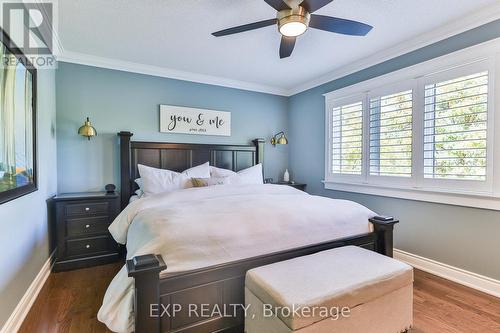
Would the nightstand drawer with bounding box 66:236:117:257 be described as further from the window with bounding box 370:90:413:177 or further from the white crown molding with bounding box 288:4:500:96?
the white crown molding with bounding box 288:4:500:96

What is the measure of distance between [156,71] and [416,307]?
13.5 ft

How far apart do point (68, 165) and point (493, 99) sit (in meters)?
4.71

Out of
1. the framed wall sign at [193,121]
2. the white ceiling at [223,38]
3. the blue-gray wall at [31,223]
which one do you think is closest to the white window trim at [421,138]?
the white ceiling at [223,38]

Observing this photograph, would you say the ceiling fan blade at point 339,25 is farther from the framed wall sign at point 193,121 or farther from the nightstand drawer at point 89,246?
the nightstand drawer at point 89,246

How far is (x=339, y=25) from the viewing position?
206 cm

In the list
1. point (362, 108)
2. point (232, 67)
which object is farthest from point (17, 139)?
point (362, 108)

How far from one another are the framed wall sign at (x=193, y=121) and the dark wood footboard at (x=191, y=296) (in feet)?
8.86

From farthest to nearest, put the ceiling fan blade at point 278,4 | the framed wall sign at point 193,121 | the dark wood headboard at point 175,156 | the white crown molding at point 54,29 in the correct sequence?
the framed wall sign at point 193,121 < the dark wood headboard at point 175,156 < the white crown molding at point 54,29 < the ceiling fan blade at point 278,4

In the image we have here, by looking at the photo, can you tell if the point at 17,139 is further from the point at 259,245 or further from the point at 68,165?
the point at 259,245

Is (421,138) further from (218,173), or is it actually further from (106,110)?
(106,110)

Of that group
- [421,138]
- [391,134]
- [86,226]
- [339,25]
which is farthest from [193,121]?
[421,138]

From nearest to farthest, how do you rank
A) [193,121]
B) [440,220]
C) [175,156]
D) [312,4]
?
[312,4]
[440,220]
[175,156]
[193,121]

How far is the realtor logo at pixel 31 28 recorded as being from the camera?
1.75 metres

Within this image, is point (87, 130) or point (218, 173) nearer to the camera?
point (87, 130)
